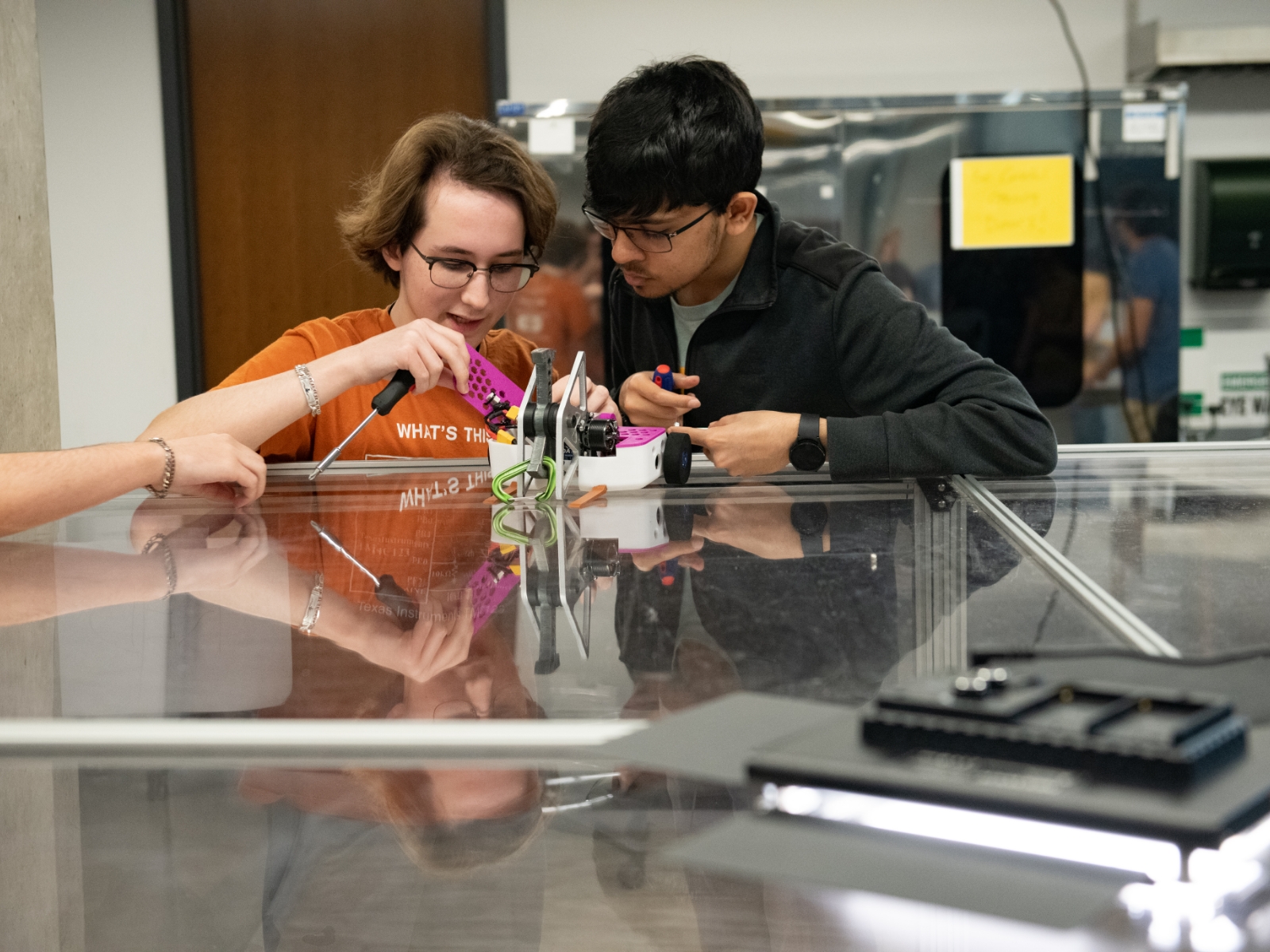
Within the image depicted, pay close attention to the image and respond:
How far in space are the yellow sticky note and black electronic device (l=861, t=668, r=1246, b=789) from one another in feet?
9.07

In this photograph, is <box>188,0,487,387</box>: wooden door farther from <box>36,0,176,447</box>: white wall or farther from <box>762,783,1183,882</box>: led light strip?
<box>762,783,1183,882</box>: led light strip

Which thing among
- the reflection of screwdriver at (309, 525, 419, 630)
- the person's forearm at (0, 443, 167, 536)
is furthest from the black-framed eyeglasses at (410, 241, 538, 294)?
the reflection of screwdriver at (309, 525, 419, 630)

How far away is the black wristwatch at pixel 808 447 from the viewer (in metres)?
1.29

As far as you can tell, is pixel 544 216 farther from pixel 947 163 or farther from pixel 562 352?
pixel 947 163

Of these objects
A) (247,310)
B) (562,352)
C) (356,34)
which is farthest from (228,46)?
(562,352)

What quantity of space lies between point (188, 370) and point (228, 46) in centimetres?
102

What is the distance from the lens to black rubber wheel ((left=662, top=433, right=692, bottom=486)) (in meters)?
1.19

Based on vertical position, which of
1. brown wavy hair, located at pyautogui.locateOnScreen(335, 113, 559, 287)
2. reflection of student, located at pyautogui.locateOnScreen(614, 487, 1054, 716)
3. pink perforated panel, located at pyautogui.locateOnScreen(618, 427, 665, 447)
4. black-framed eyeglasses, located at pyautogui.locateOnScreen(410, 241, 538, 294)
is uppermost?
brown wavy hair, located at pyautogui.locateOnScreen(335, 113, 559, 287)

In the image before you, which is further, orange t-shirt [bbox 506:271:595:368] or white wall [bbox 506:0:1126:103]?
white wall [bbox 506:0:1126:103]

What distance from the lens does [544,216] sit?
1.76m

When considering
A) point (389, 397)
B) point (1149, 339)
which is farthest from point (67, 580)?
point (1149, 339)

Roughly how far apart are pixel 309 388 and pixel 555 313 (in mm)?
1612

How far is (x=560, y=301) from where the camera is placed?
298cm

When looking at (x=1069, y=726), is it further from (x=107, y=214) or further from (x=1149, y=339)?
(x=107, y=214)
